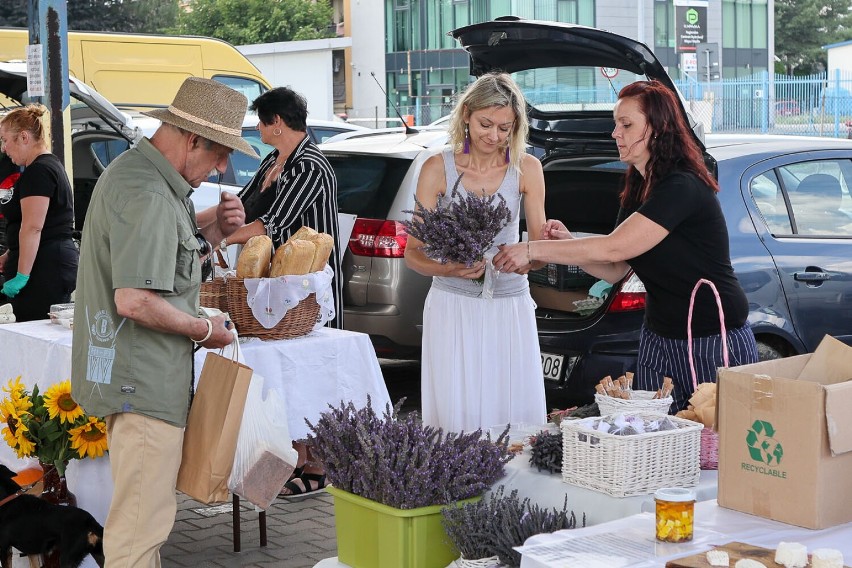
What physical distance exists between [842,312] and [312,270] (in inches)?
113

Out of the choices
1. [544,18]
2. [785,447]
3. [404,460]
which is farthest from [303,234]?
[544,18]

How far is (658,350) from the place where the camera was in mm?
3637

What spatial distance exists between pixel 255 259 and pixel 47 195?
161cm

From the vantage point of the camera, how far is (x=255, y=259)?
178 inches

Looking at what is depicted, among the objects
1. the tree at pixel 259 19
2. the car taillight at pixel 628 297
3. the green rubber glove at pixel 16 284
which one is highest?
the tree at pixel 259 19

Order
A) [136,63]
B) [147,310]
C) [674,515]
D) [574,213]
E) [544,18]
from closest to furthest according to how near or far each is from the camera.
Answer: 1. [674,515]
2. [147,310]
3. [574,213]
4. [136,63]
5. [544,18]

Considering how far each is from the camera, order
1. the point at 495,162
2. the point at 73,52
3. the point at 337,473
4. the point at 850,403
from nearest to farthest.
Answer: the point at 850,403, the point at 337,473, the point at 495,162, the point at 73,52

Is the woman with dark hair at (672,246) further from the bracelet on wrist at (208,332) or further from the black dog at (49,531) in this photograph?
the black dog at (49,531)

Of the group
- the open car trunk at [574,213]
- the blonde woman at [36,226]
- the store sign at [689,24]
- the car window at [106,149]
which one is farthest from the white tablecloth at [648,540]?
the store sign at [689,24]

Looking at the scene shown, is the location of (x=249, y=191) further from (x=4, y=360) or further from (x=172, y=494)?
(x=172, y=494)

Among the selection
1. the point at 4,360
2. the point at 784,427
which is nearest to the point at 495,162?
the point at 784,427

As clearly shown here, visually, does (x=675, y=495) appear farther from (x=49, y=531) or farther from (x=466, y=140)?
(x=49, y=531)

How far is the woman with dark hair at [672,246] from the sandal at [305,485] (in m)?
2.14

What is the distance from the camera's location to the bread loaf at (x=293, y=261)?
451cm
